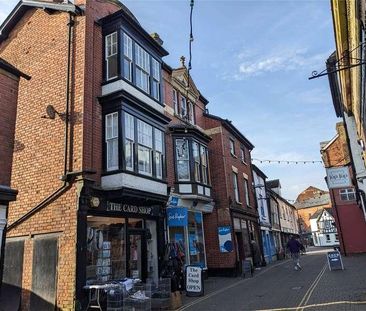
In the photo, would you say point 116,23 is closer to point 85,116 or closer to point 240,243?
point 85,116

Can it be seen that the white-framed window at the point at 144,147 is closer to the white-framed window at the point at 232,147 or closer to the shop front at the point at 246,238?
the shop front at the point at 246,238

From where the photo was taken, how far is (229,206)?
68.4 feet

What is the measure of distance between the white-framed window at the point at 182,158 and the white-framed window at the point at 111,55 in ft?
19.4

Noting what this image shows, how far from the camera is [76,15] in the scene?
1341 centimetres

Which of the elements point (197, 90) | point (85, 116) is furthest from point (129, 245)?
point (197, 90)

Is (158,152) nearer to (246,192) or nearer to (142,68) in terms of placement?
(142,68)

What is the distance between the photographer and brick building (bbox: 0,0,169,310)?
37.2ft

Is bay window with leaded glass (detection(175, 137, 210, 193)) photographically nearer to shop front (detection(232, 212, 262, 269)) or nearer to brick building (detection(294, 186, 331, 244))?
shop front (detection(232, 212, 262, 269))

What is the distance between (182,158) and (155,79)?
449 centimetres

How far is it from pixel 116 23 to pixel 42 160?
18.6 ft

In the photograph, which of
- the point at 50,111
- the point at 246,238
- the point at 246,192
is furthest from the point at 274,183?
the point at 50,111

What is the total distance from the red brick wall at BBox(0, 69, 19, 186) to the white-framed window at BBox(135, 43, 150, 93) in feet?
17.5

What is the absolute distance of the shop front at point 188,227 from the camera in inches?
627

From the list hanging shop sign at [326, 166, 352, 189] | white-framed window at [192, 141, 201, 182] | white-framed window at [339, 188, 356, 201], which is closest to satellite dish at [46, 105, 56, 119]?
white-framed window at [192, 141, 201, 182]
